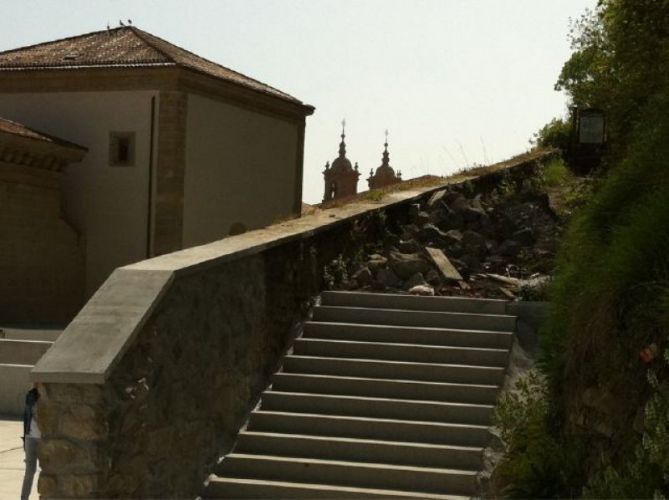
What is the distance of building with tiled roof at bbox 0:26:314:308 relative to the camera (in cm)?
2820

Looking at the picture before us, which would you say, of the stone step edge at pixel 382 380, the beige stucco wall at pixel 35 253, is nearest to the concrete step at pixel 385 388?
the stone step edge at pixel 382 380

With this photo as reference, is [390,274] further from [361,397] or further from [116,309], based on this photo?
[116,309]

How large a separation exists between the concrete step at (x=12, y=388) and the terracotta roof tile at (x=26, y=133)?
9.83m

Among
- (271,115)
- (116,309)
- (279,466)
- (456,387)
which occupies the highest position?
(271,115)

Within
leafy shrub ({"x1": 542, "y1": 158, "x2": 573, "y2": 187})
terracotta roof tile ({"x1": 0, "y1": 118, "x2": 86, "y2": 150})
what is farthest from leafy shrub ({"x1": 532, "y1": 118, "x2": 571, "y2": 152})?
terracotta roof tile ({"x1": 0, "y1": 118, "x2": 86, "y2": 150})

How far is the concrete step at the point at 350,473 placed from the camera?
31.9 feet

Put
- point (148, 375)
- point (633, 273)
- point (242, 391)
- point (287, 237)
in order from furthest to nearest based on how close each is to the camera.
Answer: point (287, 237) < point (242, 391) < point (148, 375) < point (633, 273)

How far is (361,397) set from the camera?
1108cm

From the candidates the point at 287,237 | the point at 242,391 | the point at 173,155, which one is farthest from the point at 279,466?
the point at 173,155

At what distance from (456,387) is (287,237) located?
2565 millimetres

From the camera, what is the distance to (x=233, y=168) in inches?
1214

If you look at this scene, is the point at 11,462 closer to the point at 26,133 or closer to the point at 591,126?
the point at 591,126

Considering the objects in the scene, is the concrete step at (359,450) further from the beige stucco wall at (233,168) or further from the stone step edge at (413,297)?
the beige stucco wall at (233,168)

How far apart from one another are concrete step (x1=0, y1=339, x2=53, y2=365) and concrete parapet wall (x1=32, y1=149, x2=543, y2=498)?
809 cm
